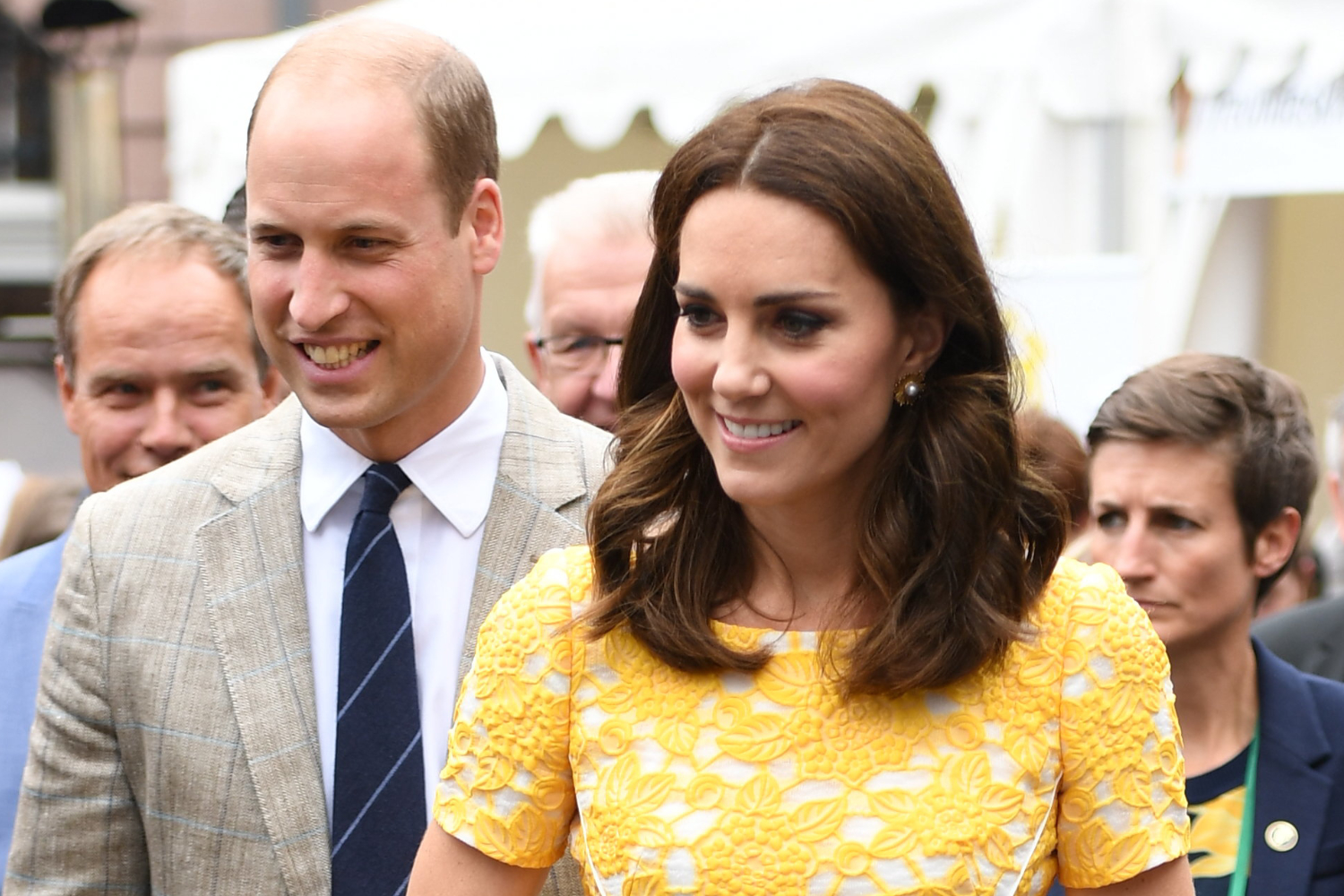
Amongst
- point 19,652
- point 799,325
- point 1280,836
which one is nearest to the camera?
point 799,325

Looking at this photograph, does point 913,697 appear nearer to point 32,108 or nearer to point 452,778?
point 452,778

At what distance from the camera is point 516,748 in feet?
6.77

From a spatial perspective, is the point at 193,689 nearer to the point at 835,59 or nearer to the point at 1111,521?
the point at 1111,521

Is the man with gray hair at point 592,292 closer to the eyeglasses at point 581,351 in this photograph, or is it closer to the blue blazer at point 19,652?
the eyeglasses at point 581,351

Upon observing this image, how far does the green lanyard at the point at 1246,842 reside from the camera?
2.73m

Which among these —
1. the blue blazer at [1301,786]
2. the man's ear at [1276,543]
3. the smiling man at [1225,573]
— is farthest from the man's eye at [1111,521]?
the blue blazer at [1301,786]

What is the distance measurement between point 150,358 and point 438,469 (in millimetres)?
958

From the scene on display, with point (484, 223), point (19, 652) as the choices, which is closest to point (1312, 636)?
point (484, 223)

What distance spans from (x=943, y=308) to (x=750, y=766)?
549 mm

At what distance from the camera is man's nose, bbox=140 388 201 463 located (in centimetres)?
322

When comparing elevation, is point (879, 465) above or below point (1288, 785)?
above

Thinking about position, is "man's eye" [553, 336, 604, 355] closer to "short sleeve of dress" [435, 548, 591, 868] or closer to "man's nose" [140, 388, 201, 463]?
"man's nose" [140, 388, 201, 463]

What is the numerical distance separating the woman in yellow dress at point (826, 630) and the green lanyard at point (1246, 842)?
77 centimetres

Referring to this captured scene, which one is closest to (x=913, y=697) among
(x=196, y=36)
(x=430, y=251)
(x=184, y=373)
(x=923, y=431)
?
(x=923, y=431)
